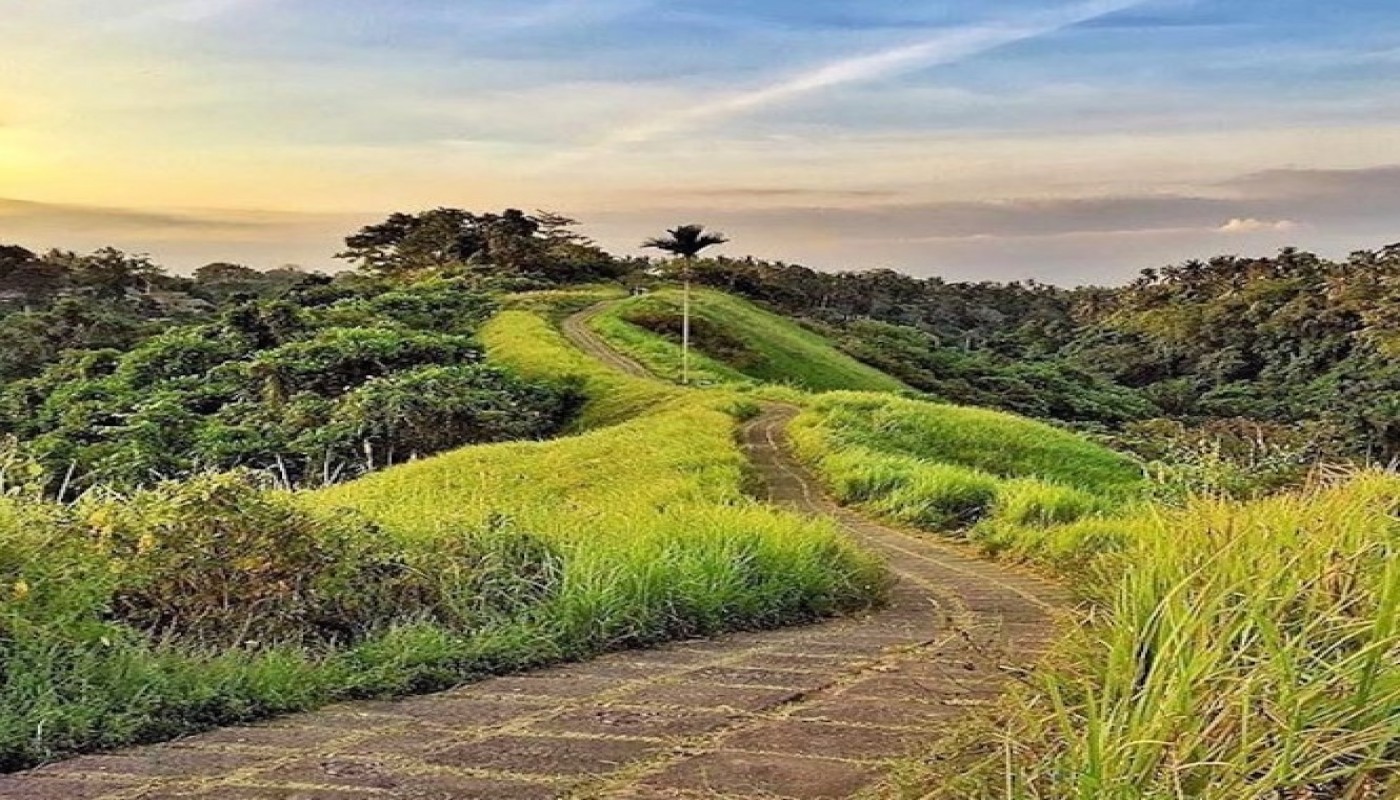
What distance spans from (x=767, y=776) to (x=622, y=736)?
22.1 inches

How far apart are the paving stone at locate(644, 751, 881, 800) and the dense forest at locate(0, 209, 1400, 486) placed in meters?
7.93

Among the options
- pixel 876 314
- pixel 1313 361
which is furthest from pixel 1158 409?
pixel 876 314

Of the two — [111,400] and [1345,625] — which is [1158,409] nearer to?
[111,400]

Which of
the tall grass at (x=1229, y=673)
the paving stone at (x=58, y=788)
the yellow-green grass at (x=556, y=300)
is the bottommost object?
the yellow-green grass at (x=556, y=300)

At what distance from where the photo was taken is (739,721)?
157 inches

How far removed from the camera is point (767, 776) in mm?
3383

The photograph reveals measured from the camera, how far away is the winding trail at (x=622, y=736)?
3.32 meters

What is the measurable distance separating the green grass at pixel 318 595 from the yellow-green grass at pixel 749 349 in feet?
82.0

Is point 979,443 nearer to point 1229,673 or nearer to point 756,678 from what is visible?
point 756,678

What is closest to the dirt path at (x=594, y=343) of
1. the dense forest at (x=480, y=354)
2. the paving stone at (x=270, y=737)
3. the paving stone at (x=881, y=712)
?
the dense forest at (x=480, y=354)

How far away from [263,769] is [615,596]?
2.16 m

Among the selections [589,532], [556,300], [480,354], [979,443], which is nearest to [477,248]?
[556,300]

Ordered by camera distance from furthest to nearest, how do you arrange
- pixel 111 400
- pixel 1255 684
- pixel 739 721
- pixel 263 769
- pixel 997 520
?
pixel 111 400
pixel 997 520
pixel 739 721
pixel 263 769
pixel 1255 684

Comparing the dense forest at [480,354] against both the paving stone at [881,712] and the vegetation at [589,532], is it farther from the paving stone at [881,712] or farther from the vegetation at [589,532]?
the paving stone at [881,712]
